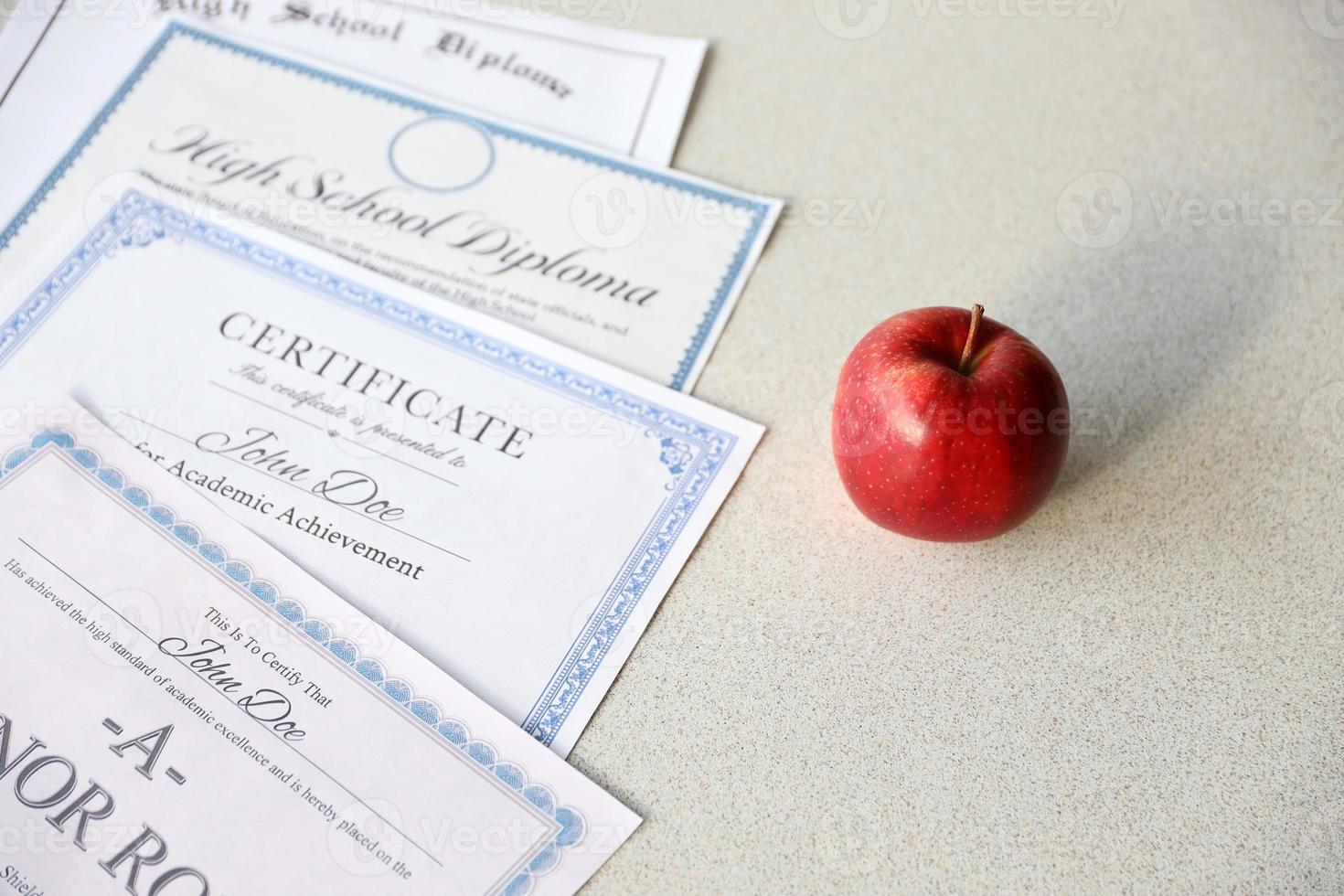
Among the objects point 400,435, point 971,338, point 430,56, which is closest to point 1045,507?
point 971,338

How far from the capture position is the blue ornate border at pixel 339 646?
1.52 ft

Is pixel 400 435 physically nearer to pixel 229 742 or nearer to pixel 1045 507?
pixel 229 742

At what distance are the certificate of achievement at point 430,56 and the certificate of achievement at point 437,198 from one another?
2 cm

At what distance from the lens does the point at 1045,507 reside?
1.88 ft

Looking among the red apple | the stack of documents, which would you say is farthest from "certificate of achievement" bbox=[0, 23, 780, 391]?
the red apple

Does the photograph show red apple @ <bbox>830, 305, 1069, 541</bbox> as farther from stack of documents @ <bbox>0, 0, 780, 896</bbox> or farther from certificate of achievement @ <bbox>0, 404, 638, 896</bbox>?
certificate of achievement @ <bbox>0, 404, 638, 896</bbox>

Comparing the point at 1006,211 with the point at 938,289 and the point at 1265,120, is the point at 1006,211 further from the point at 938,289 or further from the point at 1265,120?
the point at 1265,120

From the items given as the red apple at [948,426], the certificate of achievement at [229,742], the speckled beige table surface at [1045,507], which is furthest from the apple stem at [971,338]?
the certificate of achievement at [229,742]

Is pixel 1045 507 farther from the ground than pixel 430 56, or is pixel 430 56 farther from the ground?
pixel 430 56

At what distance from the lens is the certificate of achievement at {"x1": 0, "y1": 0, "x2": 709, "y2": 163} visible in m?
0.72

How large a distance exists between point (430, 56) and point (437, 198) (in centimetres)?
14

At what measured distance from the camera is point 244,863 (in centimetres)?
45

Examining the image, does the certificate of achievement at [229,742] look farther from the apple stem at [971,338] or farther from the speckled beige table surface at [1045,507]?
the apple stem at [971,338]

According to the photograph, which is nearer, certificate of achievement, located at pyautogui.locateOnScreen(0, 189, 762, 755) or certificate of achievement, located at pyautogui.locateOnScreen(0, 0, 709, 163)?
certificate of achievement, located at pyautogui.locateOnScreen(0, 189, 762, 755)
